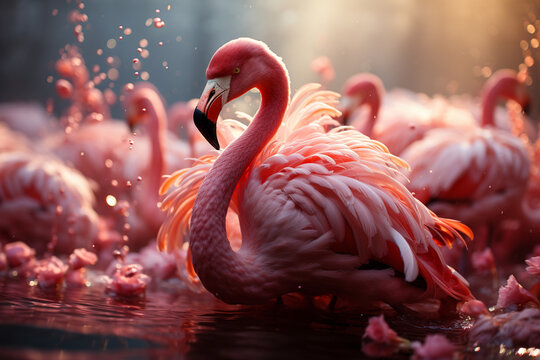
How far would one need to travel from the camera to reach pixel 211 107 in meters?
2.20

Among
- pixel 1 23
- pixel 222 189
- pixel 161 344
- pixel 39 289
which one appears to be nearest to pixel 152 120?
pixel 39 289

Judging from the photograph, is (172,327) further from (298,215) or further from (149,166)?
(149,166)

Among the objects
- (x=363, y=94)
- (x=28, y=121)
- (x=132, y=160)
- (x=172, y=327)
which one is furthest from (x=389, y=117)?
(x=28, y=121)

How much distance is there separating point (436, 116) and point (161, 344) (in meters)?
3.88

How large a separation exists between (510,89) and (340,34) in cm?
198

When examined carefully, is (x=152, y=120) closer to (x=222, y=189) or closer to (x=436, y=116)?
(x=222, y=189)

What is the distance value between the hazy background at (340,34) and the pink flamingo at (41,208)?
2.55 feet

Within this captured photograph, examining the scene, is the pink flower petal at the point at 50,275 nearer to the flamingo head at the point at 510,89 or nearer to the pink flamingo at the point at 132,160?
the pink flamingo at the point at 132,160

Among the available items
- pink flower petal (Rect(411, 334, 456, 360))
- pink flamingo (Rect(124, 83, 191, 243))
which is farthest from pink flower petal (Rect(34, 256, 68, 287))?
pink flower petal (Rect(411, 334, 456, 360))

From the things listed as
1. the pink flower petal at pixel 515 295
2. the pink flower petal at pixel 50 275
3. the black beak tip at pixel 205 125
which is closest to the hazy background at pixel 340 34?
the black beak tip at pixel 205 125

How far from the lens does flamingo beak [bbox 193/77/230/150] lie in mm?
2166

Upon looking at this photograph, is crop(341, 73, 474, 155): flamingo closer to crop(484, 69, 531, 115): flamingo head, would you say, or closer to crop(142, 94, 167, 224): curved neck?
crop(484, 69, 531, 115): flamingo head

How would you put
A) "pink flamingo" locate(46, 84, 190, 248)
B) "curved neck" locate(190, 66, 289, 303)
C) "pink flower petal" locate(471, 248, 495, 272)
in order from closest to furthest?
"curved neck" locate(190, 66, 289, 303), "pink flower petal" locate(471, 248, 495, 272), "pink flamingo" locate(46, 84, 190, 248)

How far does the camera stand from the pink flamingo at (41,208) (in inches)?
157
